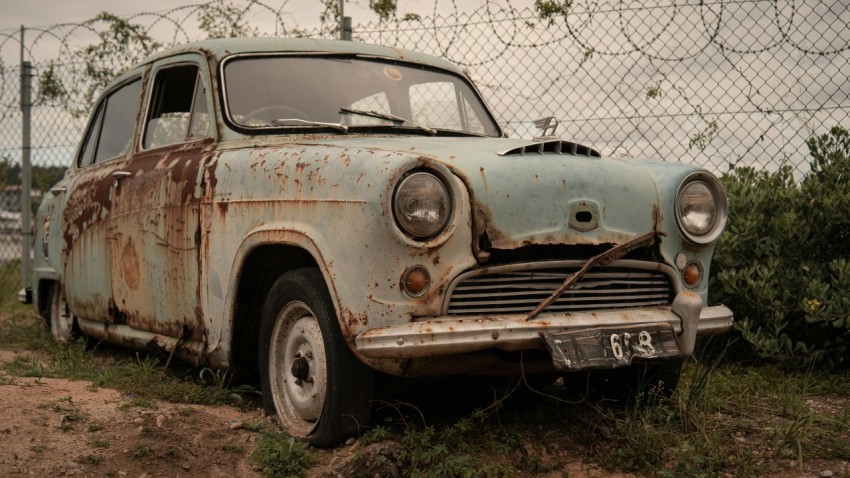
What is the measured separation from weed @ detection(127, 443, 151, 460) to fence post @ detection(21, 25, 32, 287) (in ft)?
18.6

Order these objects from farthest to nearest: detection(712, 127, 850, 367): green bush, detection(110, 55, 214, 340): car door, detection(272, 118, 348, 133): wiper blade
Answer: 1. detection(712, 127, 850, 367): green bush
2. detection(110, 55, 214, 340): car door
3. detection(272, 118, 348, 133): wiper blade

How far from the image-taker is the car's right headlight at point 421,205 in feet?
10.1

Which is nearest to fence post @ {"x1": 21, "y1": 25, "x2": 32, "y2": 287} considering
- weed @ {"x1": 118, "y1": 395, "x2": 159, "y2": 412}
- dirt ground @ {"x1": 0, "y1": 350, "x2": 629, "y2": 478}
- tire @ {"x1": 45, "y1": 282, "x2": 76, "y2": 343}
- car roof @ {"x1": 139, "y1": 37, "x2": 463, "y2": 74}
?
tire @ {"x1": 45, "y1": 282, "x2": 76, "y2": 343}

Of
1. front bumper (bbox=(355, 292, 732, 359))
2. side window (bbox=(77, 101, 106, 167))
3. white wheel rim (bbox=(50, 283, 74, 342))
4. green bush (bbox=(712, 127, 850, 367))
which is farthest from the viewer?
white wheel rim (bbox=(50, 283, 74, 342))

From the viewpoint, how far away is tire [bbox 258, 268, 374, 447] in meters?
3.27

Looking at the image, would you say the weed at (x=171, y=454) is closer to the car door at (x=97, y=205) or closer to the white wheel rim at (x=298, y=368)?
the white wheel rim at (x=298, y=368)

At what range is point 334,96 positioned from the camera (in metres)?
4.30

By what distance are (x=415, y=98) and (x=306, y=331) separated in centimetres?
162

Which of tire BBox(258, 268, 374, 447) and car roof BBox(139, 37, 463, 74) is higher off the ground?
car roof BBox(139, 37, 463, 74)

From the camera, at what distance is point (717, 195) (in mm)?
3693

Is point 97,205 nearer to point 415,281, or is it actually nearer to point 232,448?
point 232,448

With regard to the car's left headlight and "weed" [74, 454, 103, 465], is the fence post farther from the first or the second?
the car's left headlight

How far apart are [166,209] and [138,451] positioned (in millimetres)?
1315

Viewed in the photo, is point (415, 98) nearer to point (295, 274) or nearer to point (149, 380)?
point (295, 274)
